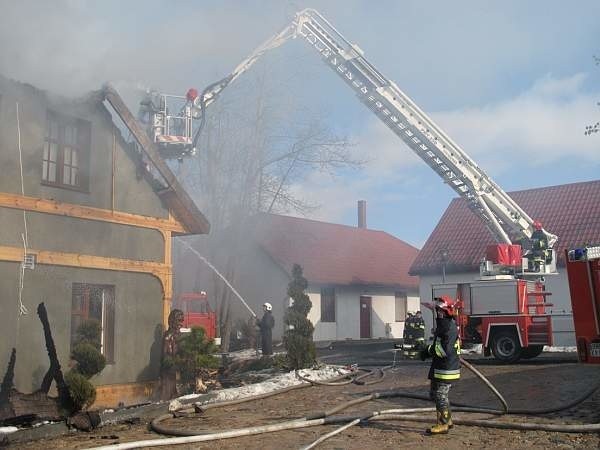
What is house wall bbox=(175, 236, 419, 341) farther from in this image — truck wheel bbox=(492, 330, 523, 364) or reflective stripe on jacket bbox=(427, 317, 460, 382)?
reflective stripe on jacket bbox=(427, 317, 460, 382)

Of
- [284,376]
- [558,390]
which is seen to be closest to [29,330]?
[284,376]

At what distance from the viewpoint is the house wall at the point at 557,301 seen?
15.8 meters

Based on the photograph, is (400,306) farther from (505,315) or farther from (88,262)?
(88,262)

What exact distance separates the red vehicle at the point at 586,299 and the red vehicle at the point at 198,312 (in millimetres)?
10815

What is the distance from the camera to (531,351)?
16.5m

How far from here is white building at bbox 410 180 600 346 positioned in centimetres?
2488

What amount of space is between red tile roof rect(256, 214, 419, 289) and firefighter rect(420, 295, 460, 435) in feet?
64.5

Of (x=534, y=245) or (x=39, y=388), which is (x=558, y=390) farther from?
(x=39, y=388)

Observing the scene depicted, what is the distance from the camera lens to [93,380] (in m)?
11.5

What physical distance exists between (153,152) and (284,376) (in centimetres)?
512

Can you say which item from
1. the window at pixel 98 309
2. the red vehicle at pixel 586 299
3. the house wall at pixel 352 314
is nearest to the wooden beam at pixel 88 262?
the window at pixel 98 309

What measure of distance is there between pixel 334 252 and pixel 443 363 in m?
Answer: 25.5

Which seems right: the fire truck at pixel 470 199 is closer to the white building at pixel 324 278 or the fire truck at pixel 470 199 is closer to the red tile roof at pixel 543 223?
the red tile roof at pixel 543 223

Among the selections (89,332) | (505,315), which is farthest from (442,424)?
(505,315)
